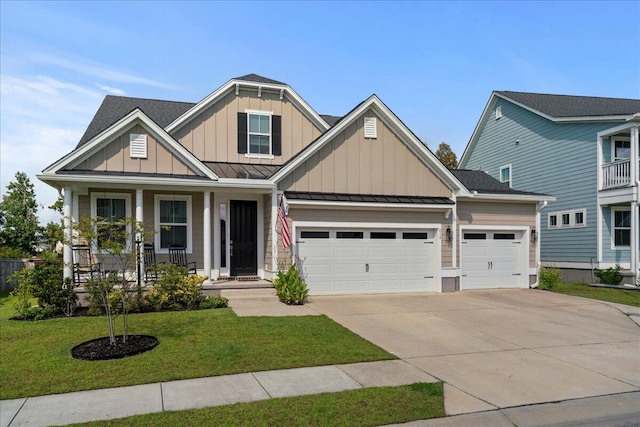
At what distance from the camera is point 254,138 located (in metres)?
15.6

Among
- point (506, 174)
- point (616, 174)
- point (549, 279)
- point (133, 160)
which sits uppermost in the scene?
point (506, 174)

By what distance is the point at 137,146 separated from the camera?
40.1 feet

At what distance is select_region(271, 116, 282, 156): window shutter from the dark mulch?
29.2ft

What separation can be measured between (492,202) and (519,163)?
8.82m

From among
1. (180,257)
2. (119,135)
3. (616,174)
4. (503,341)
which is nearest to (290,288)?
(180,257)

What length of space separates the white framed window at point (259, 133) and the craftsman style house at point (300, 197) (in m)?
0.04

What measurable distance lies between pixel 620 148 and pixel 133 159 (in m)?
18.5

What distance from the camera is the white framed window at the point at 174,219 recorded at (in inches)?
523

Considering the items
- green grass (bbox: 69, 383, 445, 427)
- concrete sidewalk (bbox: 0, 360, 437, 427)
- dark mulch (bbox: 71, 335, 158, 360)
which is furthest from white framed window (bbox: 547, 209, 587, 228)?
dark mulch (bbox: 71, 335, 158, 360)

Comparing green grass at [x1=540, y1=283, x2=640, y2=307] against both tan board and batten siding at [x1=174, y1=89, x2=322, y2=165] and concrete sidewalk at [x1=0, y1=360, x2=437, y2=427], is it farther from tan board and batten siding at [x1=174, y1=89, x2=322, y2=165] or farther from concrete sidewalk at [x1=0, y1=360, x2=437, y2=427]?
concrete sidewalk at [x1=0, y1=360, x2=437, y2=427]

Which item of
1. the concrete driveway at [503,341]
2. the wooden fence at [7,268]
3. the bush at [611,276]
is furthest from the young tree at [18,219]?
the bush at [611,276]

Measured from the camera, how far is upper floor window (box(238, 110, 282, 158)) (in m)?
15.4

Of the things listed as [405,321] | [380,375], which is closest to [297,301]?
[405,321]

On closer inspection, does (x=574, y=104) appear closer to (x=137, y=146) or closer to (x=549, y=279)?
(x=549, y=279)
